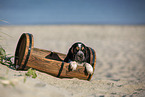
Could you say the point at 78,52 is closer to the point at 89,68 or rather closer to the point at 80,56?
the point at 80,56

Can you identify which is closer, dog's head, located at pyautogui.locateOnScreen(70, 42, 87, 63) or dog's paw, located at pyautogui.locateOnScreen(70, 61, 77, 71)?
dog's paw, located at pyautogui.locateOnScreen(70, 61, 77, 71)

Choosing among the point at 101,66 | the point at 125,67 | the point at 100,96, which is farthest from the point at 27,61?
the point at 125,67

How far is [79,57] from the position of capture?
3021 millimetres

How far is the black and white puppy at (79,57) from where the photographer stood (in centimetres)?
291

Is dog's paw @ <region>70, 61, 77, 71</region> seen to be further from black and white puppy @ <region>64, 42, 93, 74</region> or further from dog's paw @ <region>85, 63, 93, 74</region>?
dog's paw @ <region>85, 63, 93, 74</region>

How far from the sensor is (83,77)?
306 cm

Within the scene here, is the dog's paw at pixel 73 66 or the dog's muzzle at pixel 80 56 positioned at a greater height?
the dog's muzzle at pixel 80 56

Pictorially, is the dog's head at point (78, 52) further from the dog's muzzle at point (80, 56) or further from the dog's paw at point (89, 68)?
the dog's paw at point (89, 68)

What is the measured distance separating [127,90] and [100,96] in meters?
0.85

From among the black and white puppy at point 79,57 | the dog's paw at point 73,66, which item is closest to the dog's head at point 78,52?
the black and white puppy at point 79,57

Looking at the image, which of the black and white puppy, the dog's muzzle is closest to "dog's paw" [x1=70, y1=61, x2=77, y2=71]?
the black and white puppy

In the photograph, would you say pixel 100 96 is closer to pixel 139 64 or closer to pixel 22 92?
pixel 22 92

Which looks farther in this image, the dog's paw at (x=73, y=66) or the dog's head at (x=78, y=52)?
the dog's head at (x=78, y=52)

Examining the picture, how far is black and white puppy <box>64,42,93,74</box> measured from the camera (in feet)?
9.56
